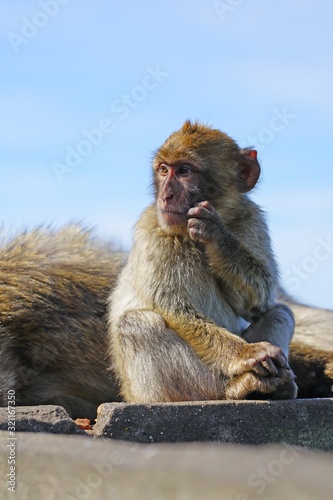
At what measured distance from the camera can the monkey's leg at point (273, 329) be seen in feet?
14.6

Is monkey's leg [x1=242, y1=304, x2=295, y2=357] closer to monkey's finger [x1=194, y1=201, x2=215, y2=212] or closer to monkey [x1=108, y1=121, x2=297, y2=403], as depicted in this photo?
monkey [x1=108, y1=121, x2=297, y2=403]

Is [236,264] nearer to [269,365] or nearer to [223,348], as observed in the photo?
[223,348]

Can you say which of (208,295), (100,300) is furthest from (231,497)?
(100,300)

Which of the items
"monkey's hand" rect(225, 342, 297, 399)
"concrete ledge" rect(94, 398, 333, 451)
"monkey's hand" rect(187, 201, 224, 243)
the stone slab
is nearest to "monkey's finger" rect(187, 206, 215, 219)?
"monkey's hand" rect(187, 201, 224, 243)

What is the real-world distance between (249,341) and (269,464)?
2.61 metres

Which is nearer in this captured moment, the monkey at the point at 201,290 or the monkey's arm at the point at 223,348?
→ the monkey's arm at the point at 223,348

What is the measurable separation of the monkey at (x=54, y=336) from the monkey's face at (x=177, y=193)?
71.7 inches

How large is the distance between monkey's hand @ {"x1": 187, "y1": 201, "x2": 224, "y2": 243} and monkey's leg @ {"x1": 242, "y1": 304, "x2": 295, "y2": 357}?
1.88 ft

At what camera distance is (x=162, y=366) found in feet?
13.8

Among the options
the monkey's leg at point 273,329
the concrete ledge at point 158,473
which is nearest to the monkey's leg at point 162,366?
the monkey's leg at point 273,329

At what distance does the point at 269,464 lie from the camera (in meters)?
1.92

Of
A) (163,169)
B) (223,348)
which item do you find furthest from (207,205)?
(223,348)

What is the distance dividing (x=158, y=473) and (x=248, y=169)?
3.03m

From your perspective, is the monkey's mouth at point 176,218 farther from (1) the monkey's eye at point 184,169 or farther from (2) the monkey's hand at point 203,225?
(1) the monkey's eye at point 184,169
